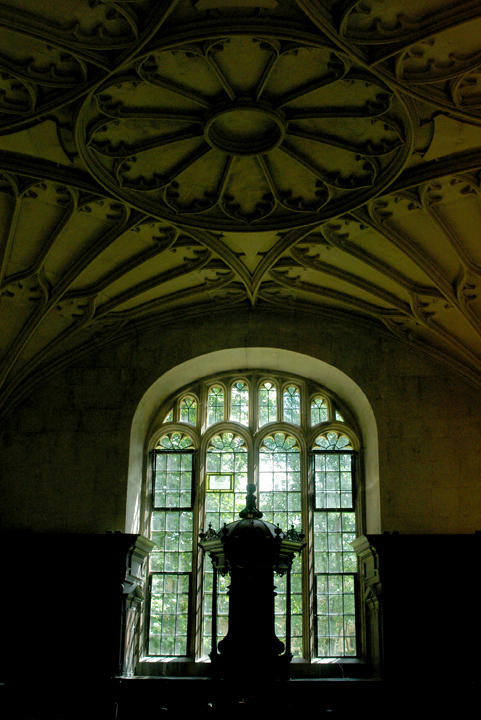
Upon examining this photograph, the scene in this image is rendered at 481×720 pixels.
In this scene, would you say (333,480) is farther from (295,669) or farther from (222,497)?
(295,669)

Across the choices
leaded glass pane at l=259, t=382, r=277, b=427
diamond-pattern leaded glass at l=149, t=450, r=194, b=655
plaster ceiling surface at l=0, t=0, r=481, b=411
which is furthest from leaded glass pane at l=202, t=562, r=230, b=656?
plaster ceiling surface at l=0, t=0, r=481, b=411

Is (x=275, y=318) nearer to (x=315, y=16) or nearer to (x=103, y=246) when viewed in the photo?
(x=103, y=246)

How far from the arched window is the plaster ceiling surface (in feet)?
6.20

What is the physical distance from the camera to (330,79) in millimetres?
8539

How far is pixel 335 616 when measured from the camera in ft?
43.3

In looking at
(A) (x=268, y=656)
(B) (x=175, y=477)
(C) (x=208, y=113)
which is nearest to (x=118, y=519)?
(B) (x=175, y=477)

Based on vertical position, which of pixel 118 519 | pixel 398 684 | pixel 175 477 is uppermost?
pixel 175 477

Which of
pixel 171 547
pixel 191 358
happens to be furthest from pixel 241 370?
pixel 171 547

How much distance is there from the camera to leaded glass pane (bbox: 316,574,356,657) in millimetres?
12984

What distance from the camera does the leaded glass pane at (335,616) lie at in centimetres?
1298

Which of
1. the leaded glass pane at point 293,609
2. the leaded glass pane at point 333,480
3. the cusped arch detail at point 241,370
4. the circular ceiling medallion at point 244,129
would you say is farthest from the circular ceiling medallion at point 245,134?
the leaded glass pane at point 293,609

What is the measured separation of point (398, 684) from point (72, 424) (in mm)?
6818

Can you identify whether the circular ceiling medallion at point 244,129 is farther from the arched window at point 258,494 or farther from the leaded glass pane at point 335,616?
the leaded glass pane at point 335,616

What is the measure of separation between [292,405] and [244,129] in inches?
256
